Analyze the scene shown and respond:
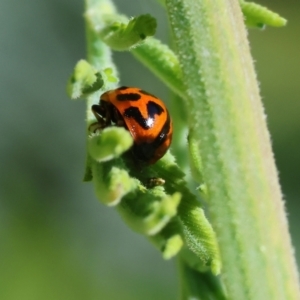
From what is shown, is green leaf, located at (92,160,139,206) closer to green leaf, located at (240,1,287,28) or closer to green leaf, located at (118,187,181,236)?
green leaf, located at (118,187,181,236)

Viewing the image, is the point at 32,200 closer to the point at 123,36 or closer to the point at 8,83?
the point at 8,83

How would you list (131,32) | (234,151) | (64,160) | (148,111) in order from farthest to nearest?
(64,160)
(148,111)
(131,32)
(234,151)

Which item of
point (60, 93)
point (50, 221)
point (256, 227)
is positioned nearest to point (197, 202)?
point (256, 227)

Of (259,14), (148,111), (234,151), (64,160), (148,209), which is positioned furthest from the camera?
(64,160)

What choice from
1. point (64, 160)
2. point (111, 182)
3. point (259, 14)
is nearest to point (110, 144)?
point (111, 182)

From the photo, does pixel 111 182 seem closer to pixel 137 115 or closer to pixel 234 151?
pixel 234 151

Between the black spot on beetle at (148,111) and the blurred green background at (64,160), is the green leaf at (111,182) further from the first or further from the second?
the blurred green background at (64,160)
